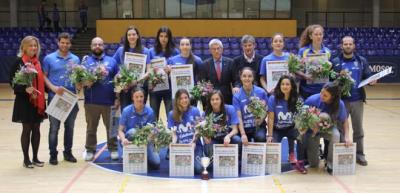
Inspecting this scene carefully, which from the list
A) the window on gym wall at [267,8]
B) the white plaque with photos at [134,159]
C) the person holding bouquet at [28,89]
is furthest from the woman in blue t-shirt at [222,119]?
the window on gym wall at [267,8]

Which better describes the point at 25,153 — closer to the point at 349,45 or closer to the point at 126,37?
the point at 126,37

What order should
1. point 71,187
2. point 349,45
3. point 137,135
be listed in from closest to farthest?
point 71,187 → point 137,135 → point 349,45

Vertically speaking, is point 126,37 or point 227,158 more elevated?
point 126,37

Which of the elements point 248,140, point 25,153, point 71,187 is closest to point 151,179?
point 71,187

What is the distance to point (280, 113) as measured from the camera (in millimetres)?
6480

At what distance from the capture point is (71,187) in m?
5.77

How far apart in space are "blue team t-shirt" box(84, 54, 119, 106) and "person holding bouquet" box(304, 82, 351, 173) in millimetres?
2521

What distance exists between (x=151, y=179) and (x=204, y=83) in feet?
4.54

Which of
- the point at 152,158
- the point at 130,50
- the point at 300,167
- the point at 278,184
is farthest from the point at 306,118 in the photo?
the point at 130,50

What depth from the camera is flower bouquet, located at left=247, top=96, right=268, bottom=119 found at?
6285 mm

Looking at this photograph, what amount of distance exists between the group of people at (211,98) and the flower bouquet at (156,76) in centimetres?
9

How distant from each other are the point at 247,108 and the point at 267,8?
17.7m

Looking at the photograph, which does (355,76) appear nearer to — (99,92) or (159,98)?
(159,98)

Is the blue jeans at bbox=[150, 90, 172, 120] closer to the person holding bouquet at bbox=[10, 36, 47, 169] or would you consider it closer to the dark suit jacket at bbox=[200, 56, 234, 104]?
the dark suit jacket at bbox=[200, 56, 234, 104]
